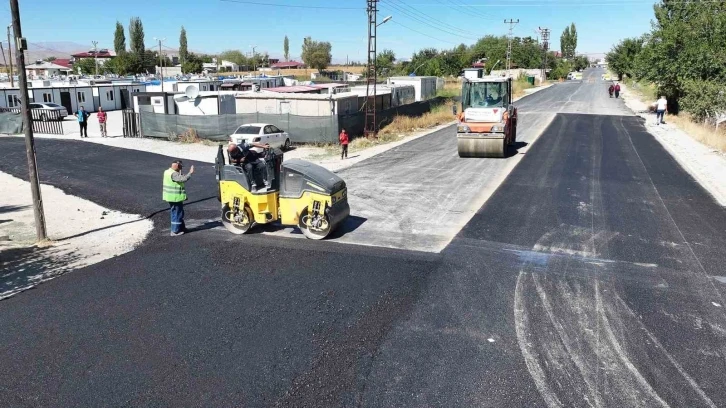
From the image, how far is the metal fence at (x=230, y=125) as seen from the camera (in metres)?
26.3

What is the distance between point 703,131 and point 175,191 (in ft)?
84.5

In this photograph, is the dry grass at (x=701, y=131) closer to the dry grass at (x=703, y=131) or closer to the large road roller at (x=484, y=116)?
the dry grass at (x=703, y=131)

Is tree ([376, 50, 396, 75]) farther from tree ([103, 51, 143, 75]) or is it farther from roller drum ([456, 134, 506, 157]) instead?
roller drum ([456, 134, 506, 157])

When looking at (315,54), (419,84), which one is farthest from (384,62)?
(419,84)

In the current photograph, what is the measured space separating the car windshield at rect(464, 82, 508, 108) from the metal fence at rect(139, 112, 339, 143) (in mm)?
7531

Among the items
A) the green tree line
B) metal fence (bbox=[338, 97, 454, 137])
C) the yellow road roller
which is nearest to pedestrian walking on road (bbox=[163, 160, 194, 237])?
Answer: the yellow road roller

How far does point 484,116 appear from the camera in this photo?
20.5 meters

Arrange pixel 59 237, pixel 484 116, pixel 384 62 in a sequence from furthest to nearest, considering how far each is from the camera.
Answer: pixel 384 62, pixel 484 116, pixel 59 237

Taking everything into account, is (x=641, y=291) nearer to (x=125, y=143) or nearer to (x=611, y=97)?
(x=125, y=143)

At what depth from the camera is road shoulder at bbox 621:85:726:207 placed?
16484 mm

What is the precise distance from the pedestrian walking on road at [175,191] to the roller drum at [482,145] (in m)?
12.1

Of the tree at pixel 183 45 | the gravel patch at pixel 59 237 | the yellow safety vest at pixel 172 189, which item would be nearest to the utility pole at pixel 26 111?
the gravel patch at pixel 59 237

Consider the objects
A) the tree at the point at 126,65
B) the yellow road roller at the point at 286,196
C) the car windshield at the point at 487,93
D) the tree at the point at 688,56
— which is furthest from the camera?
the tree at the point at 126,65

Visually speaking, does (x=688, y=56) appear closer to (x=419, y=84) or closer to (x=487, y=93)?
(x=487, y=93)
